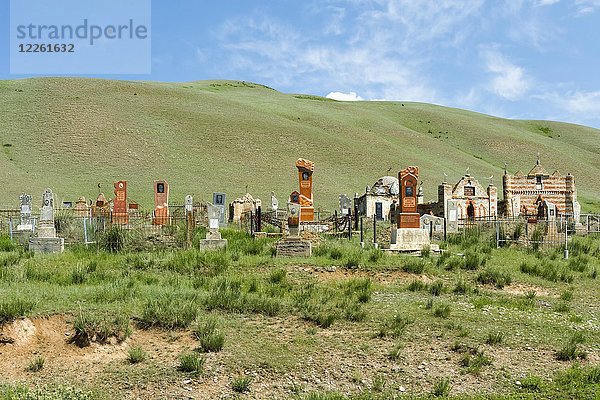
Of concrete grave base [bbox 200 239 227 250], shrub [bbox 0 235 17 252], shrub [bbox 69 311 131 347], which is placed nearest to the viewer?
shrub [bbox 69 311 131 347]

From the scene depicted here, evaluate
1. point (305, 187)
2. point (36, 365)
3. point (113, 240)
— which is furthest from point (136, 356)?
point (305, 187)

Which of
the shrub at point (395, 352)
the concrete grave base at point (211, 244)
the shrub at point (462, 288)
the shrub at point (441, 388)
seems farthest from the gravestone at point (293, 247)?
the shrub at point (441, 388)

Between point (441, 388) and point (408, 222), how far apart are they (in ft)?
41.1

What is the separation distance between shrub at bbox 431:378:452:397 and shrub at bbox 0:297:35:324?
6922mm

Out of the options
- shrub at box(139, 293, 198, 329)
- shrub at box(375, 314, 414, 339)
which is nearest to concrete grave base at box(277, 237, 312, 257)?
shrub at box(375, 314, 414, 339)

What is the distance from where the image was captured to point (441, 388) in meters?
8.52

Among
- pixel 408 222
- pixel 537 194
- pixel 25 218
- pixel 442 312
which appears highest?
pixel 537 194

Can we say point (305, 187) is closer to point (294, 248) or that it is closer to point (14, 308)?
point (294, 248)

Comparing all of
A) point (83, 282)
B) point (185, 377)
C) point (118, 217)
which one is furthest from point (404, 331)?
point (118, 217)

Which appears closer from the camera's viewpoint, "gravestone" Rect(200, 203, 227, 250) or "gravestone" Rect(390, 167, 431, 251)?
"gravestone" Rect(200, 203, 227, 250)

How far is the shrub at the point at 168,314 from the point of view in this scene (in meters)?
10.2

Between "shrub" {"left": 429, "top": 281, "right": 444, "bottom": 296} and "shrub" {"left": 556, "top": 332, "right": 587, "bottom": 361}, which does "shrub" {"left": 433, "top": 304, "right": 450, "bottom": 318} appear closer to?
"shrub" {"left": 429, "top": 281, "right": 444, "bottom": 296}

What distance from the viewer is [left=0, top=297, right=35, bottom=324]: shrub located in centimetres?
984

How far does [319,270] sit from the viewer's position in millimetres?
15523
